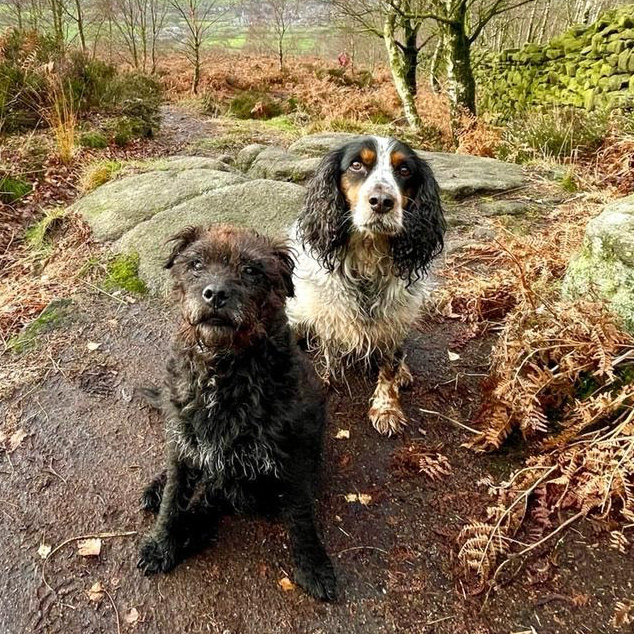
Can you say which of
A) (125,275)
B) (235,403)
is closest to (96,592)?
(235,403)

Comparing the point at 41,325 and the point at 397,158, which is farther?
the point at 41,325

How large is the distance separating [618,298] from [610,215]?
1.91 ft

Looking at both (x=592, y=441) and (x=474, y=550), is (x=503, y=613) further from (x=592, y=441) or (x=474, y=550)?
(x=592, y=441)

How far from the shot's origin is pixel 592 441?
2.78 meters

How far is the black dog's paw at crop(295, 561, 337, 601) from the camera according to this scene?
101 inches

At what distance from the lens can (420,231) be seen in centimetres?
357

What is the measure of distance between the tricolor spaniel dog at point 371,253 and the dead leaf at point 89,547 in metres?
1.93

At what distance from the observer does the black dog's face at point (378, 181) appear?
329 centimetres

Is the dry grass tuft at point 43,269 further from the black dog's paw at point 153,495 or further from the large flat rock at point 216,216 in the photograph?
the black dog's paw at point 153,495

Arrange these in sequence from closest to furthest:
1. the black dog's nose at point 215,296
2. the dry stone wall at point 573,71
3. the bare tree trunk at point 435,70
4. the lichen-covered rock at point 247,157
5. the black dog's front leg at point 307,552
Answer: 1. the black dog's nose at point 215,296
2. the black dog's front leg at point 307,552
3. the lichen-covered rock at point 247,157
4. the dry stone wall at point 573,71
5. the bare tree trunk at point 435,70

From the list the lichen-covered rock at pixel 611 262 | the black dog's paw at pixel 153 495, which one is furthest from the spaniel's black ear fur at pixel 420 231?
the black dog's paw at pixel 153 495

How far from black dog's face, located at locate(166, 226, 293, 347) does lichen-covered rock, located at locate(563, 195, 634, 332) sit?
2.05m

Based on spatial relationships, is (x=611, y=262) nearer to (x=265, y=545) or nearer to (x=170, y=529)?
(x=265, y=545)

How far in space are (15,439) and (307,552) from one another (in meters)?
2.23
